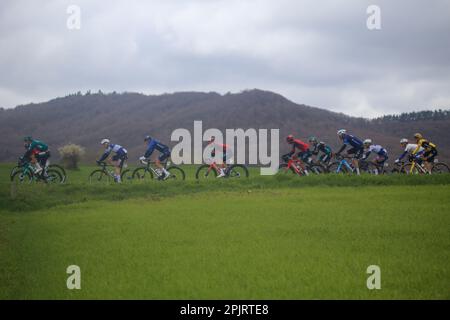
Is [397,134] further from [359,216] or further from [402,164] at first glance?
[359,216]

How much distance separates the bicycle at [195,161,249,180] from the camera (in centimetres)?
2075

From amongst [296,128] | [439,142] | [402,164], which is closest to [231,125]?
[296,128]

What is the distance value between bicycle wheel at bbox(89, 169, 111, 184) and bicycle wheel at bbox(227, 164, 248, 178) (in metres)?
5.42

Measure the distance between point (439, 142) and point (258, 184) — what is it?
72778 millimetres

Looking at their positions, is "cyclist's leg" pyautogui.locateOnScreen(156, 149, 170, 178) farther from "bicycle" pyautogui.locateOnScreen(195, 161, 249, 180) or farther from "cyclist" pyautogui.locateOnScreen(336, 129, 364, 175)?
"cyclist" pyautogui.locateOnScreen(336, 129, 364, 175)

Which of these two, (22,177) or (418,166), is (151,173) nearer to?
(22,177)

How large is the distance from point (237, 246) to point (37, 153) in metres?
14.9

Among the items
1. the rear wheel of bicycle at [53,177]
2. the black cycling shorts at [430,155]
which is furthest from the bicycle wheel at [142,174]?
the black cycling shorts at [430,155]

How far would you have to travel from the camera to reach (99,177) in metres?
22.0

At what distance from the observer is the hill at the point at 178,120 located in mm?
89250

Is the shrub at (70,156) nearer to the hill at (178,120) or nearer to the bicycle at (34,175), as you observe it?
the bicycle at (34,175)

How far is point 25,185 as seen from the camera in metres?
19.8

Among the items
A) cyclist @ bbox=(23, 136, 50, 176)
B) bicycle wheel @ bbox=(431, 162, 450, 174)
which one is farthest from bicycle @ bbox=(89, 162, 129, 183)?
bicycle wheel @ bbox=(431, 162, 450, 174)

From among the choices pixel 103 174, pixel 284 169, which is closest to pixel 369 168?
pixel 284 169
